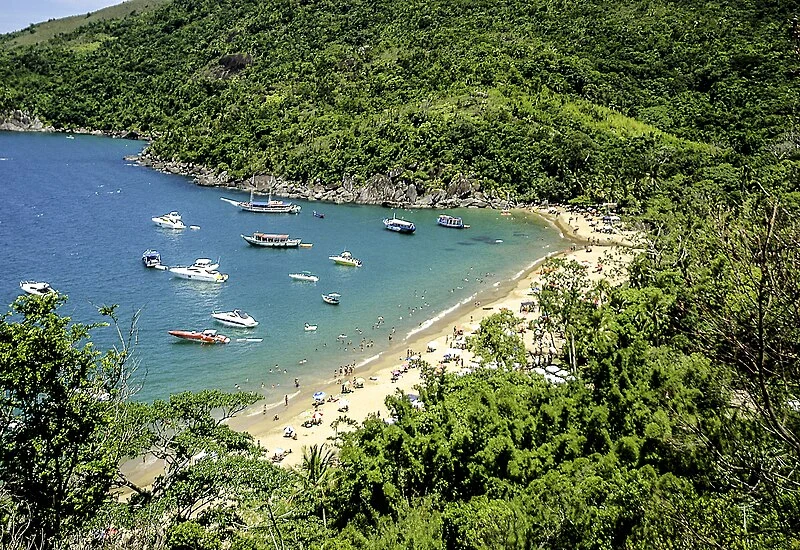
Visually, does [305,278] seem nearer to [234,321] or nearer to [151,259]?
[234,321]

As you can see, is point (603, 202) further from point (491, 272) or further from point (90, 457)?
point (90, 457)

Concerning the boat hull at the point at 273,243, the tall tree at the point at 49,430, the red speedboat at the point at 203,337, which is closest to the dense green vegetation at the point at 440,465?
the tall tree at the point at 49,430

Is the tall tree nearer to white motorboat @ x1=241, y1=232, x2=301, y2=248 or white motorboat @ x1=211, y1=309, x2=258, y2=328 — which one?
white motorboat @ x1=211, y1=309, x2=258, y2=328

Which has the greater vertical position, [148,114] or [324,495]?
[148,114]

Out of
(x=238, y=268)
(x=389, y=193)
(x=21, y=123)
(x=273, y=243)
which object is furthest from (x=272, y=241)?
(x=21, y=123)

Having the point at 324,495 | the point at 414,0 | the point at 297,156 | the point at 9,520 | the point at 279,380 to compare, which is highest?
the point at 414,0

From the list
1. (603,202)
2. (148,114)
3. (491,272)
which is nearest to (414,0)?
(148,114)

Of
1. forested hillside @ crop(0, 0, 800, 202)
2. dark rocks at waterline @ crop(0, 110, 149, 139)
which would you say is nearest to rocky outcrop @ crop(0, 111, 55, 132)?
dark rocks at waterline @ crop(0, 110, 149, 139)
